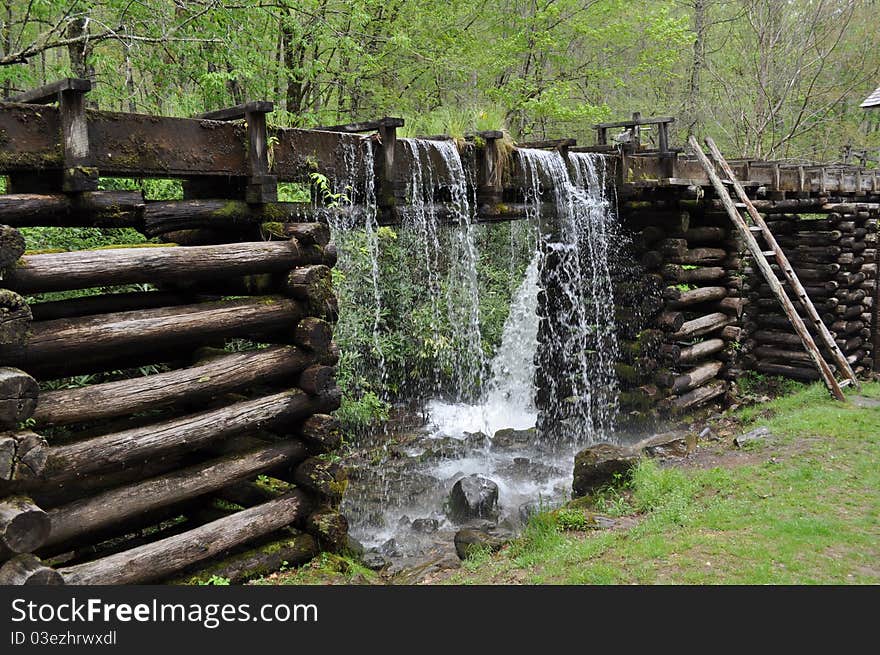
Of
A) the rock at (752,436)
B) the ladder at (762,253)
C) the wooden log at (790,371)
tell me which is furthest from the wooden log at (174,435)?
the wooden log at (790,371)

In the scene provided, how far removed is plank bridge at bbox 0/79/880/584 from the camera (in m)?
4.62

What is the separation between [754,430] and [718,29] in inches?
924

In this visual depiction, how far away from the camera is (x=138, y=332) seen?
16.8 ft

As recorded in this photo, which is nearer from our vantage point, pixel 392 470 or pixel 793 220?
pixel 392 470

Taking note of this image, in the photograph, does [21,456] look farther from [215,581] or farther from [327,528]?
[327,528]

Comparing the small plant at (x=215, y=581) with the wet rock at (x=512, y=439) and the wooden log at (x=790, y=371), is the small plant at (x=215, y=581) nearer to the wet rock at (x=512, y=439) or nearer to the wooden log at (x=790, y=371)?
the wet rock at (x=512, y=439)

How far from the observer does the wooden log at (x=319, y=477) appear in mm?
6176

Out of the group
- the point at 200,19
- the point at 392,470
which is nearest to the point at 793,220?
the point at 392,470

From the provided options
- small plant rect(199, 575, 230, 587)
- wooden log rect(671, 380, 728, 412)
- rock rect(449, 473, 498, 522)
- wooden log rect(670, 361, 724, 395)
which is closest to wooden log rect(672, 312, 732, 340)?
wooden log rect(670, 361, 724, 395)

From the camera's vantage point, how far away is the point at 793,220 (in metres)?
15.8

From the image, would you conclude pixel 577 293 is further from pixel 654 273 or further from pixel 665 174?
pixel 665 174

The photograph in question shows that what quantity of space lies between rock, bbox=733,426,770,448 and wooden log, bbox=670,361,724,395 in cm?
149

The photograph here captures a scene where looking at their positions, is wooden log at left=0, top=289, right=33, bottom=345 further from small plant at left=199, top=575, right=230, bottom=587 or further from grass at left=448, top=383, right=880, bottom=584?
grass at left=448, top=383, right=880, bottom=584

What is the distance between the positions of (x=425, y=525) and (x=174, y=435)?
429 cm
